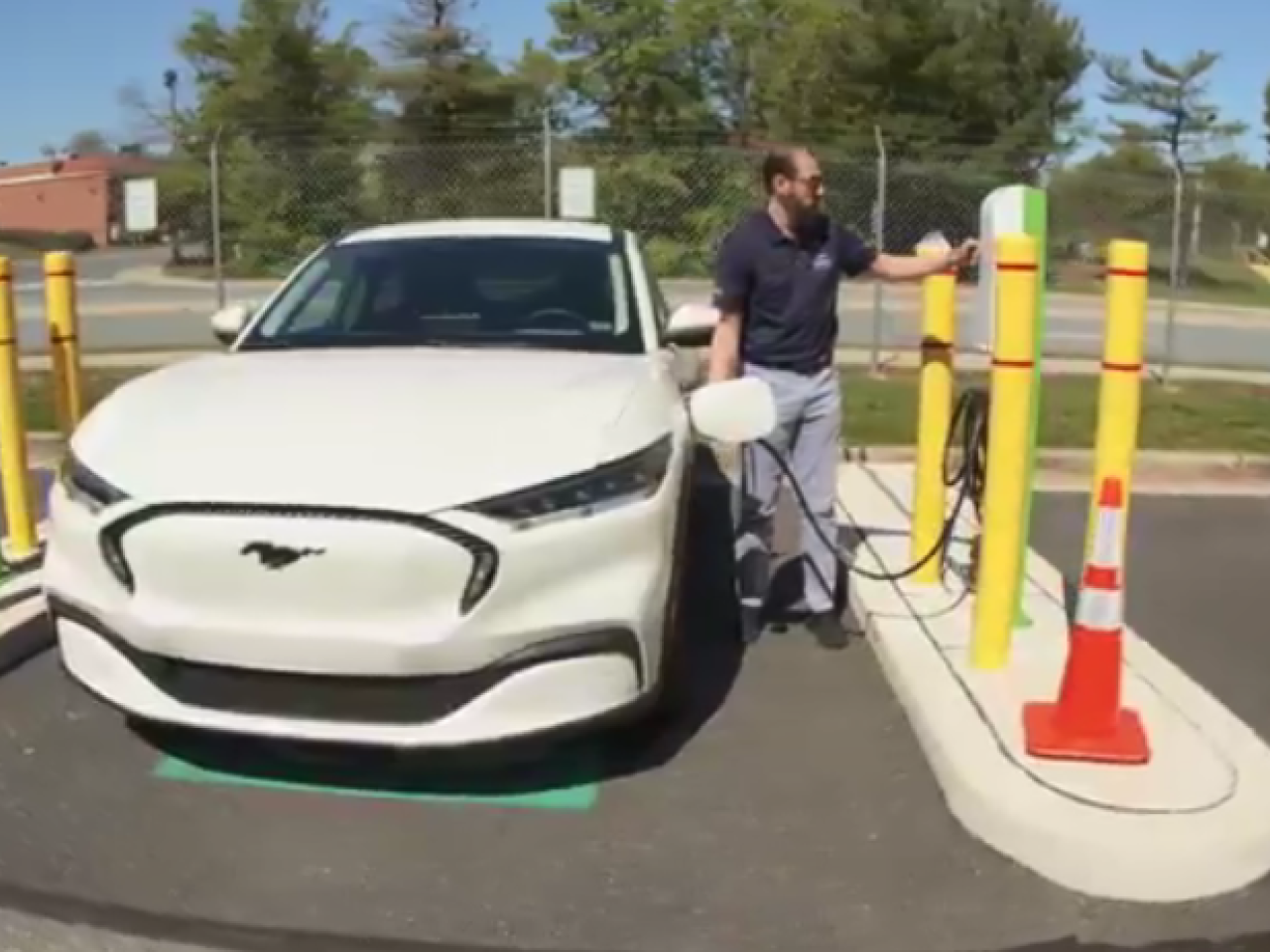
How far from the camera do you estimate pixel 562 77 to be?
128 feet

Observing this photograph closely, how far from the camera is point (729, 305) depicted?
533 cm

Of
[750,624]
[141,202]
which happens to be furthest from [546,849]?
[141,202]

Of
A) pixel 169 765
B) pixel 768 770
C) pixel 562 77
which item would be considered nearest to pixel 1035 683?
pixel 768 770

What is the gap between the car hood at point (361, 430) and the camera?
12.1 feet

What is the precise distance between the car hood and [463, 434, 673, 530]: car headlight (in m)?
0.03

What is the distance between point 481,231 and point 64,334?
1.91 metres

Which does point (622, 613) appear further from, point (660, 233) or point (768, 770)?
point (660, 233)

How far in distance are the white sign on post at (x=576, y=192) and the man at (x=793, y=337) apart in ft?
26.7

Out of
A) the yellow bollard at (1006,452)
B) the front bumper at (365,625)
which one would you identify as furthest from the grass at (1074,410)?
the front bumper at (365,625)

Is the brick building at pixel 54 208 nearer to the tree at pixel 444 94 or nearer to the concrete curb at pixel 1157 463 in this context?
the tree at pixel 444 94

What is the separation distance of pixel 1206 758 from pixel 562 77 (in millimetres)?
36779

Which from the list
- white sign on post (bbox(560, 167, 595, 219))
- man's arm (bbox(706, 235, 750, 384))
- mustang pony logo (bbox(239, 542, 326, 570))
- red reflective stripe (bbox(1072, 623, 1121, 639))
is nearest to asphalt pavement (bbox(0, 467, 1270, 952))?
red reflective stripe (bbox(1072, 623, 1121, 639))

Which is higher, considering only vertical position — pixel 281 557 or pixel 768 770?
pixel 281 557

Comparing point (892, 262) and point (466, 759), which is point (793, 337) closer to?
point (892, 262)
